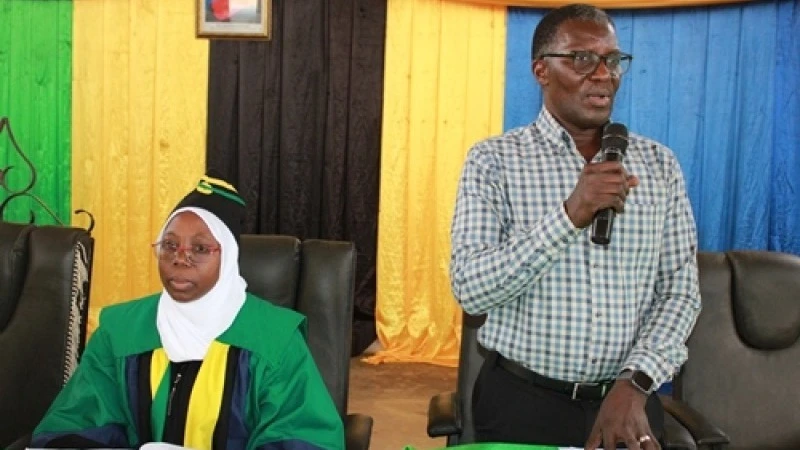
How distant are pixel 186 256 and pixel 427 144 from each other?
10.3 ft

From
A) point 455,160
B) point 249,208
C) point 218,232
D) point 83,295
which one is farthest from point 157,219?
point 218,232

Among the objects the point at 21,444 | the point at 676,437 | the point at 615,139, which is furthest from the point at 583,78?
the point at 21,444

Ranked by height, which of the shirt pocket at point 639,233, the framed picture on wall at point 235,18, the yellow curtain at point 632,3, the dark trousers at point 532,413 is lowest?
the dark trousers at point 532,413

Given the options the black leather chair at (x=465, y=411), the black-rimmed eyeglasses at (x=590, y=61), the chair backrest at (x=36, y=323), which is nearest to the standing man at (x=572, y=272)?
the black-rimmed eyeglasses at (x=590, y=61)

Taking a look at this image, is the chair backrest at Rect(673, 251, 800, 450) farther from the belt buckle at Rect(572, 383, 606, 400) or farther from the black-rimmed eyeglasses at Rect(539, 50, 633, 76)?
the black-rimmed eyeglasses at Rect(539, 50, 633, 76)

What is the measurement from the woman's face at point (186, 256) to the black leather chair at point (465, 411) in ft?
1.82

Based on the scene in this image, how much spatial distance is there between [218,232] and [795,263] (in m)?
1.47

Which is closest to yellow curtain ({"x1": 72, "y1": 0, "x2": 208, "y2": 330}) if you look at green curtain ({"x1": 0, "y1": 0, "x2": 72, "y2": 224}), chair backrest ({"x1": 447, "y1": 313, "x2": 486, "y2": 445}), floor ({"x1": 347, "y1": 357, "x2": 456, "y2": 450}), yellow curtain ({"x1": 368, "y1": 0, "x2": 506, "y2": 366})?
green curtain ({"x1": 0, "y1": 0, "x2": 72, "y2": 224})

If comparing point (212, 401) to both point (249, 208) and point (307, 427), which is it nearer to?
point (307, 427)

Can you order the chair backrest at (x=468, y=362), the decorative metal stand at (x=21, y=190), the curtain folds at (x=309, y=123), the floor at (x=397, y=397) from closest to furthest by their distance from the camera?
the chair backrest at (x=468, y=362), the floor at (x=397, y=397), the decorative metal stand at (x=21, y=190), the curtain folds at (x=309, y=123)

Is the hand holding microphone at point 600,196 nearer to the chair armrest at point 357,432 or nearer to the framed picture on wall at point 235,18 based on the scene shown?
the chair armrest at point 357,432

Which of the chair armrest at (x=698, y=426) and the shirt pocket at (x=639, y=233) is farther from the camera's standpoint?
the chair armrest at (x=698, y=426)

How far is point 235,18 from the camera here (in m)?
4.70

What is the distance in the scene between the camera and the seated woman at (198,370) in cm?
172
